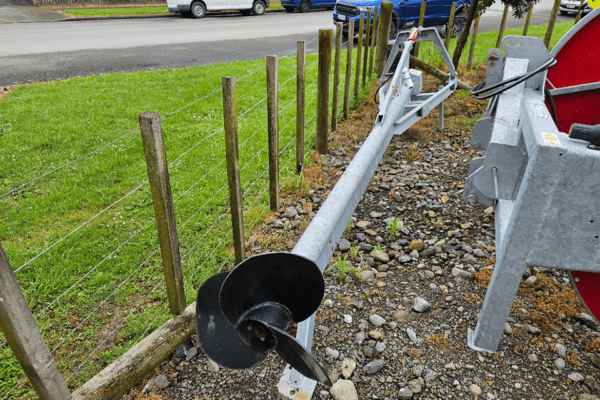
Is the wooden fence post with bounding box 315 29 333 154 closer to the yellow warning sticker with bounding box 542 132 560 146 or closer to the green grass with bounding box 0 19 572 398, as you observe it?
the green grass with bounding box 0 19 572 398

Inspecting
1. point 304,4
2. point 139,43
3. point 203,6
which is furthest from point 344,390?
point 304,4

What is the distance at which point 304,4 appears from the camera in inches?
869

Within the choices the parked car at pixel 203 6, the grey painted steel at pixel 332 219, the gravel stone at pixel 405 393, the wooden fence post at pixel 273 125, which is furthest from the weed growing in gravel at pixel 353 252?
the parked car at pixel 203 6

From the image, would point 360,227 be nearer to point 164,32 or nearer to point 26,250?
point 26,250

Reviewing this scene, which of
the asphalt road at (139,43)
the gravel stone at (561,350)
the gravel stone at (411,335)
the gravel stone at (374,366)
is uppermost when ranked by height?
the asphalt road at (139,43)

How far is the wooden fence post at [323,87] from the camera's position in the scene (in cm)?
482

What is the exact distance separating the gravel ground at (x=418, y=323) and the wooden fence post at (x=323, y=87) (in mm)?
1354

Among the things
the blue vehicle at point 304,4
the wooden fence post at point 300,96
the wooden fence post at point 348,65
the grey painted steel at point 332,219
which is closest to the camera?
the grey painted steel at point 332,219

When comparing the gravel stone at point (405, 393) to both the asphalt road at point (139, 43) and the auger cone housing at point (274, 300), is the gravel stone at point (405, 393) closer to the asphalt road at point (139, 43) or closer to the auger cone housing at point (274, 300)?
the auger cone housing at point (274, 300)

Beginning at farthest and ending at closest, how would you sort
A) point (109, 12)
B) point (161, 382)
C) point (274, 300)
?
point (109, 12) < point (161, 382) < point (274, 300)

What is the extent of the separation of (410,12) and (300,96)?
9567 millimetres

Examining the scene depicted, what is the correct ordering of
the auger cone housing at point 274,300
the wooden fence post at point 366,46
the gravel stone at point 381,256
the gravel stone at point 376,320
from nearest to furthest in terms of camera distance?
the auger cone housing at point 274,300 < the gravel stone at point 376,320 < the gravel stone at point 381,256 < the wooden fence post at point 366,46

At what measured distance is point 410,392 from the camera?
7.69 ft

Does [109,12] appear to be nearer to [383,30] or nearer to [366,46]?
[366,46]
